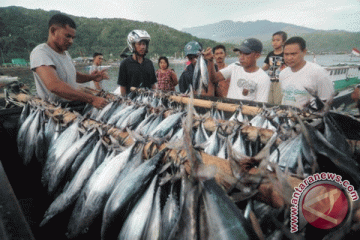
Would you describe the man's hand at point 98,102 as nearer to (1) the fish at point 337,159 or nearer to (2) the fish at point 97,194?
(2) the fish at point 97,194

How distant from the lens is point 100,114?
311 centimetres

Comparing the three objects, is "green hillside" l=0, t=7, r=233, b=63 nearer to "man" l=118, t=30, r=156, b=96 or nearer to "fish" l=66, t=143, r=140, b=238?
"man" l=118, t=30, r=156, b=96

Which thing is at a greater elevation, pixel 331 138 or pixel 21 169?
pixel 331 138

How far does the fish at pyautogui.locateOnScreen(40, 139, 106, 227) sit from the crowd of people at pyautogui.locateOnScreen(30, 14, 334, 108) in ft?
4.64

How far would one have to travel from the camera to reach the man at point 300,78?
3410mm

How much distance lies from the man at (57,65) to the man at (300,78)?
3.38 metres

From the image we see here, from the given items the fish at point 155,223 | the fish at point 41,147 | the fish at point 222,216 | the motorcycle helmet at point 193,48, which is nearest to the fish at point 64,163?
the fish at point 41,147

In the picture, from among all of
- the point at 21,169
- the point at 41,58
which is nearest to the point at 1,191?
the point at 21,169

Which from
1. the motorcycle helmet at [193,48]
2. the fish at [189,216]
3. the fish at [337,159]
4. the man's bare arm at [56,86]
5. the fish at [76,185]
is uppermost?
the motorcycle helmet at [193,48]

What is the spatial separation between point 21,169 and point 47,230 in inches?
65.1

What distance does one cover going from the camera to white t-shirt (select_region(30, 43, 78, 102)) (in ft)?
9.05

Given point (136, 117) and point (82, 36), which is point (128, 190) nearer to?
point (136, 117)

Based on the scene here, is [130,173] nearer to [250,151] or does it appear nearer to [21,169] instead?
[250,151]

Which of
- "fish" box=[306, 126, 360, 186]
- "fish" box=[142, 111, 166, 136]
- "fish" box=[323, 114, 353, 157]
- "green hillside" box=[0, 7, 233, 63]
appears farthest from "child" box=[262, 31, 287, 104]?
"green hillside" box=[0, 7, 233, 63]
